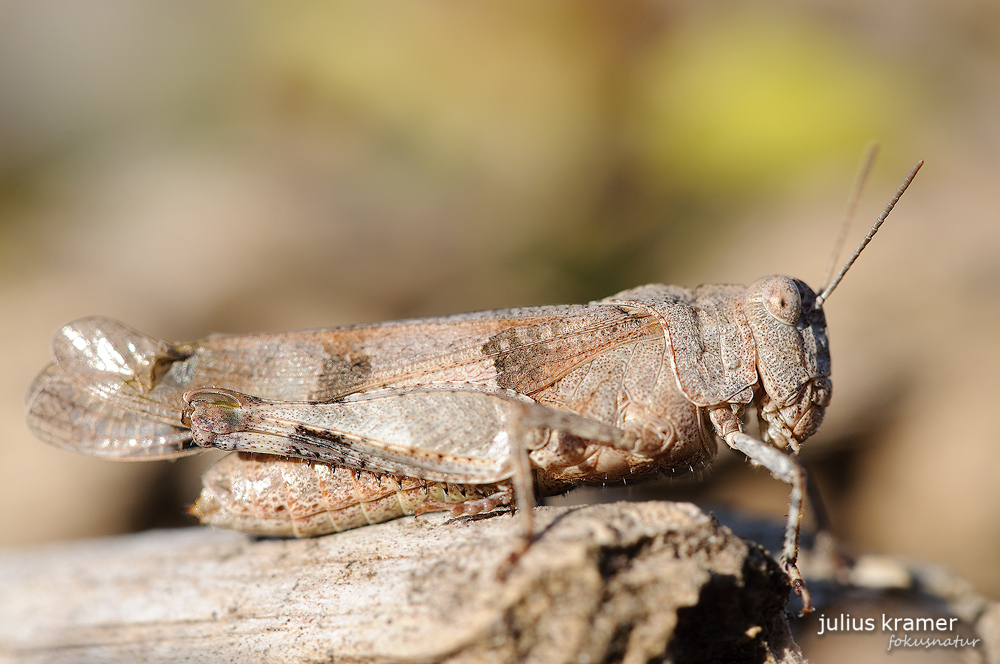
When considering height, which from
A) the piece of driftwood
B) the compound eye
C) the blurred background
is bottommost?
the piece of driftwood

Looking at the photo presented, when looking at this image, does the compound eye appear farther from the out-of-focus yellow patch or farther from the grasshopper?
the out-of-focus yellow patch

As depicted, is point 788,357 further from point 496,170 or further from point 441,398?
point 496,170

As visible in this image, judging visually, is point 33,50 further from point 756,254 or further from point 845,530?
point 845,530

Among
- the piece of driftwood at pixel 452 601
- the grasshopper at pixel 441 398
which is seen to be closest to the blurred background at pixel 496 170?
the piece of driftwood at pixel 452 601

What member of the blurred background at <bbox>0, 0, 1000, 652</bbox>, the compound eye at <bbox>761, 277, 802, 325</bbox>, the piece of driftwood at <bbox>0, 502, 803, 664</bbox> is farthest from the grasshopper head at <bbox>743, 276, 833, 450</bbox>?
the blurred background at <bbox>0, 0, 1000, 652</bbox>

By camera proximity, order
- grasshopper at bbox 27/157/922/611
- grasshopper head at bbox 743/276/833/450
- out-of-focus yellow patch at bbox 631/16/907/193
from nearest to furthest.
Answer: grasshopper at bbox 27/157/922/611 < grasshopper head at bbox 743/276/833/450 < out-of-focus yellow patch at bbox 631/16/907/193

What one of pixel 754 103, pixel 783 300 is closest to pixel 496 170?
pixel 754 103

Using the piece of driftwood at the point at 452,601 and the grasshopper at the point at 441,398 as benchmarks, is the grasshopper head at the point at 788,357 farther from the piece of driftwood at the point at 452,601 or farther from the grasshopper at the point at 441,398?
the piece of driftwood at the point at 452,601
